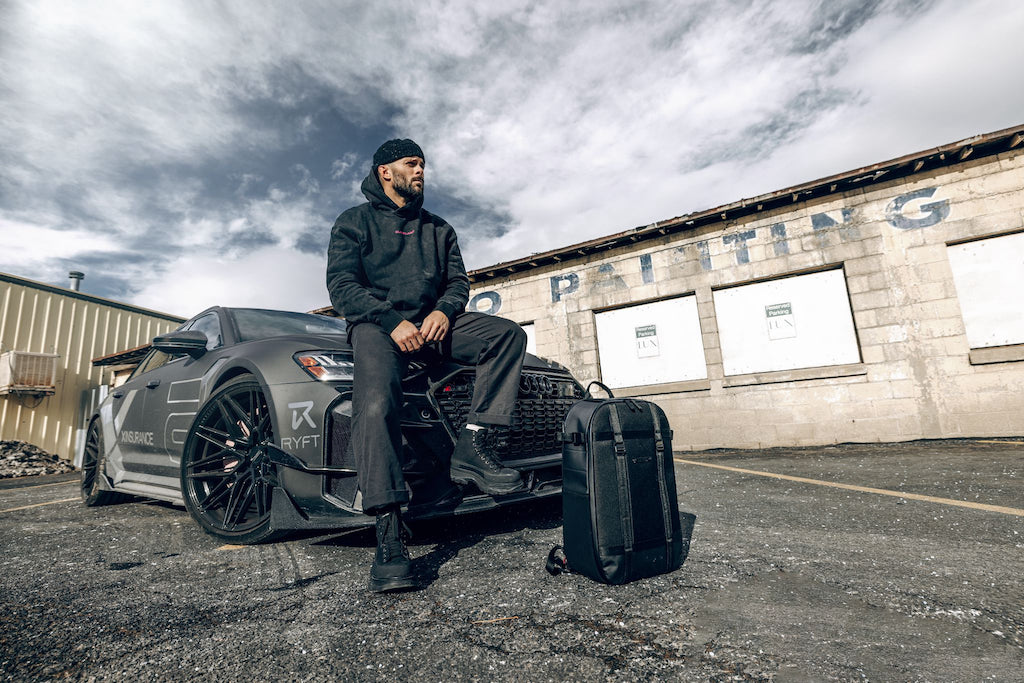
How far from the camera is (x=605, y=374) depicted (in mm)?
10188

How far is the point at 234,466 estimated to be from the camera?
105 inches

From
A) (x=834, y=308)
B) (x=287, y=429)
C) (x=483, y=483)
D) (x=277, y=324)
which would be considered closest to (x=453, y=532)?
(x=483, y=483)

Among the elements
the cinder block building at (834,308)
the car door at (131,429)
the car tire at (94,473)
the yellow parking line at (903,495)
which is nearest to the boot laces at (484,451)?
the car door at (131,429)

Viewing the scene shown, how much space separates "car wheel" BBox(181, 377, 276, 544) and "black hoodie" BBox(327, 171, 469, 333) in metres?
0.77

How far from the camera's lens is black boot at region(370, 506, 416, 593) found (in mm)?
1720

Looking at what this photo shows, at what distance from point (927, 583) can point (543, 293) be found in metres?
9.59

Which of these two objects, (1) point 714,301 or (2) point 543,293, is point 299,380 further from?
(2) point 543,293

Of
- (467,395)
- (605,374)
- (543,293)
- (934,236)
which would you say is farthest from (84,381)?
(934,236)

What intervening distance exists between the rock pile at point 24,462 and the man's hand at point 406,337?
14.6 m

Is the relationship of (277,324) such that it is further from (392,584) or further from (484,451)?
(392,584)

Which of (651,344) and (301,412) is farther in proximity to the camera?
(651,344)

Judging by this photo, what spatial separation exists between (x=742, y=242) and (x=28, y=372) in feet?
62.7

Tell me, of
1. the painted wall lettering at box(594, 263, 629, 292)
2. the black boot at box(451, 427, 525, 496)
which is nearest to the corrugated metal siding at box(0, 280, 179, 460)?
the painted wall lettering at box(594, 263, 629, 292)

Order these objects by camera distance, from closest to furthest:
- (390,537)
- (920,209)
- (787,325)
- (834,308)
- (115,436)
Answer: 1. (390,537)
2. (115,436)
3. (920,209)
4. (834,308)
5. (787,325)
